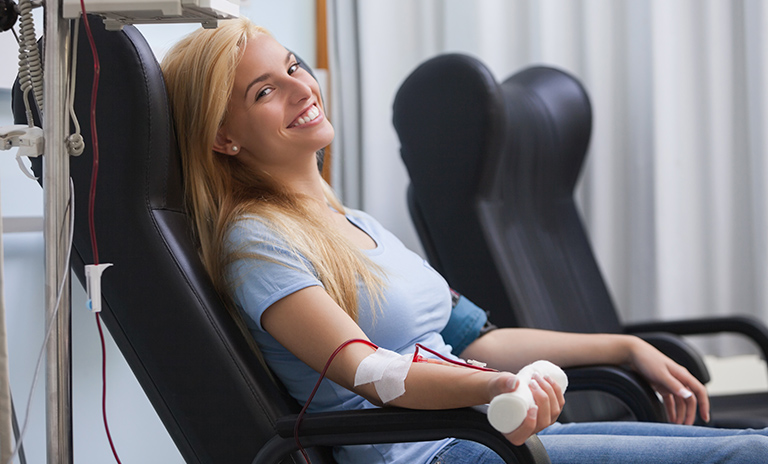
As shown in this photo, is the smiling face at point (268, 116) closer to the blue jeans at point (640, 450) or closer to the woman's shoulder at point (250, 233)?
the woman's shoulder at point (250, 233)

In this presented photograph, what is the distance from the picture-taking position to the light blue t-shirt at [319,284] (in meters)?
1.01

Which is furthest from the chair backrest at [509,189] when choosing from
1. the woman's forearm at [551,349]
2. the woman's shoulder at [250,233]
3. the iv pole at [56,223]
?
the iv pole at [56,223]

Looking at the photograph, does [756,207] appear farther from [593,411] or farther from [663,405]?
[663,405]

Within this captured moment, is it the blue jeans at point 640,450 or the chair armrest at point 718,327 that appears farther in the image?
the chair armrest at point 718,327

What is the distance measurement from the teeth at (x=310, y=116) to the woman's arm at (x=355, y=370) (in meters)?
0.34

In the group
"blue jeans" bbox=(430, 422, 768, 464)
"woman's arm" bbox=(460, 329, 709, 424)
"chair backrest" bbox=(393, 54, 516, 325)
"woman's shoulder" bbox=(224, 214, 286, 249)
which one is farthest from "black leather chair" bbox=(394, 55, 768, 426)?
"woman's shoulder" bbox=(224, 214, 286, 249)

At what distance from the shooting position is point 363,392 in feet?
3.06

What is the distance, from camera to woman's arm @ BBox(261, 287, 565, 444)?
823mm

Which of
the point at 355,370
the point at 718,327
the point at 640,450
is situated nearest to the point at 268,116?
the point at 355,370

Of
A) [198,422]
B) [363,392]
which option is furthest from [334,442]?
[198,422]

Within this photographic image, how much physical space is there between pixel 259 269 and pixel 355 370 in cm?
21

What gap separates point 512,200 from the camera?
1766 millimetres

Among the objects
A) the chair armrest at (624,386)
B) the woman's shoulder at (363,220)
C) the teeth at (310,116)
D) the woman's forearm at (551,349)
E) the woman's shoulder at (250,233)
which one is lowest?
the chair armrest at (624,386)

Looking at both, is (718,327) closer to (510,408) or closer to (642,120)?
(642,120)
